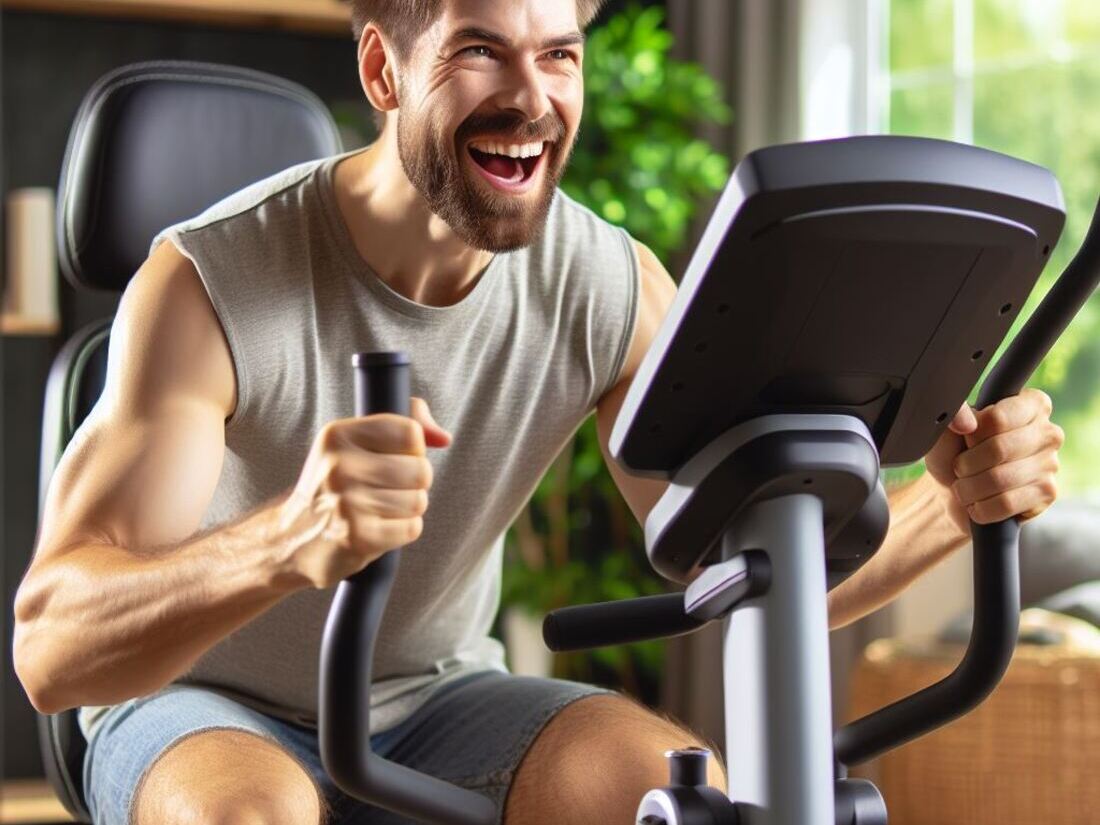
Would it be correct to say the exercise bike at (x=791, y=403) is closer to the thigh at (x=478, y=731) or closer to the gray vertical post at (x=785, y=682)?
the gray vertical post at (x=785, y=682)

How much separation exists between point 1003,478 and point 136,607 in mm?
665

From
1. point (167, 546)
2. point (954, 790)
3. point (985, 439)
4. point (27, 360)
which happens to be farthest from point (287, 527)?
point (27, 360)

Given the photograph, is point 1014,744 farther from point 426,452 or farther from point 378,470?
point 378,470

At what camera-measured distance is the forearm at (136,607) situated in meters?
1.03

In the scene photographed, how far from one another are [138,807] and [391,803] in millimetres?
460

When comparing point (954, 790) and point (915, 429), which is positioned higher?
point (915, 429)

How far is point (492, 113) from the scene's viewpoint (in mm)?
1371

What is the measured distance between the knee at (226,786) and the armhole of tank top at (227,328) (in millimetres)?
296

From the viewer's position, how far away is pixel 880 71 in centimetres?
364

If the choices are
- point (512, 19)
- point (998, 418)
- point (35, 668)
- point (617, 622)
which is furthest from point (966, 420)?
point (35, 668)

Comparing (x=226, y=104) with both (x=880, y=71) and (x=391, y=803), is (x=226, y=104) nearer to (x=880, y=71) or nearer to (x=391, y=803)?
(x=391, y=803)

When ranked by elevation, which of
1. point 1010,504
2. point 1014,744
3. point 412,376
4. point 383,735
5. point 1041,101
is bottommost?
point 1014,744

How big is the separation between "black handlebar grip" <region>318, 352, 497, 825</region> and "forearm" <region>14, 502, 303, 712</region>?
0.11 metres

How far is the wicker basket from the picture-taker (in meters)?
2.67
